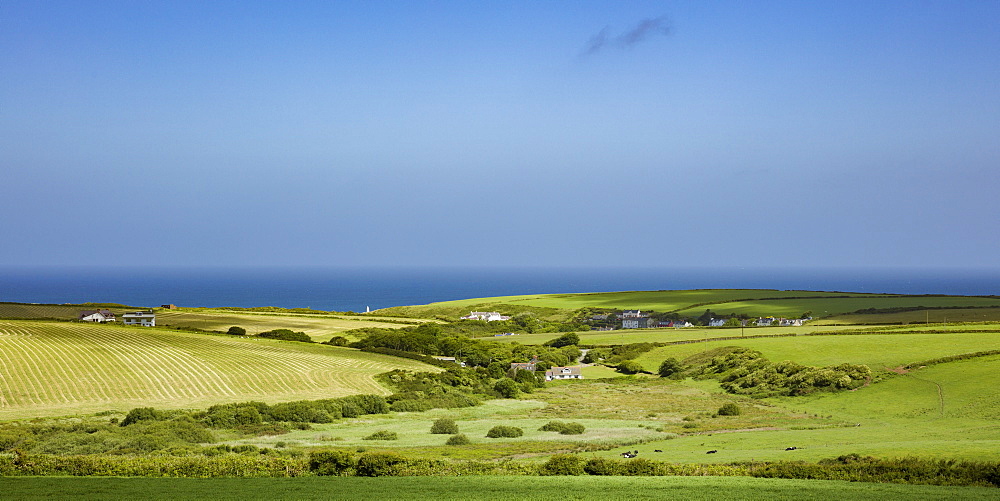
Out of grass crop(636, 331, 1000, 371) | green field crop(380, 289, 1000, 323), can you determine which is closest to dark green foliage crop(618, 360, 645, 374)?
grass crop(636, 331, 1000, 371)

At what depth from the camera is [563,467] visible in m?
26.0

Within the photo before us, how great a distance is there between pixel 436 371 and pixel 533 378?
859cm

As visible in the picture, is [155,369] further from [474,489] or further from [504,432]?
[474,489]

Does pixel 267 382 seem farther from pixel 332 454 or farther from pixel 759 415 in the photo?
pixel 759 415

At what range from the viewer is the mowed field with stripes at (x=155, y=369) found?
45281 millimetres

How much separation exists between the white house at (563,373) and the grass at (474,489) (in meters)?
43.6

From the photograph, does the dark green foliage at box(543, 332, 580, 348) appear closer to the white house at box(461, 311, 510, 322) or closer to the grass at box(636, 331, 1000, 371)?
the grass at box(636, 331, 1000, 371)

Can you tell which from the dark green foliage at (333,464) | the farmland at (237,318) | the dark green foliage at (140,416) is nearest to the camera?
the dark green foliage at (333,464)

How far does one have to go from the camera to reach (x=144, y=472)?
2541cm

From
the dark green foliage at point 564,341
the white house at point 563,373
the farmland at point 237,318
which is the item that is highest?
the farmland at point 237,318

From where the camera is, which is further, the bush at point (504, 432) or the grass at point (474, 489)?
the bush at point (504, 432)

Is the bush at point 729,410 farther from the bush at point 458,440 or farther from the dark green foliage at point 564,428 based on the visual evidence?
the bush at point 458,440

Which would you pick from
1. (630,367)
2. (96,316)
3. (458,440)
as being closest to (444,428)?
(458,440)

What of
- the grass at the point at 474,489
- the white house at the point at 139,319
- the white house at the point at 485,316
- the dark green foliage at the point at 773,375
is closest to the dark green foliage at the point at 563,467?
the grass at the point at 474,489
